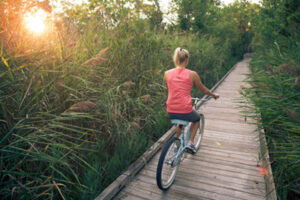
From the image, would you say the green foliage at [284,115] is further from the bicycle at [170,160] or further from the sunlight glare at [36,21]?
the sunlight glare at [36,21]

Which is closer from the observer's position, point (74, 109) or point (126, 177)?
point (74, 109)

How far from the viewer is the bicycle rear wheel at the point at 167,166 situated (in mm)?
2775

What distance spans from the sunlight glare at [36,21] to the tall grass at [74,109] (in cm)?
18

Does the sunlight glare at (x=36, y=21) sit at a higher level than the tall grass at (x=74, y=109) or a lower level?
higher

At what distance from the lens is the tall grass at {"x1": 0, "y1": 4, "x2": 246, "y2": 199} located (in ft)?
6.72

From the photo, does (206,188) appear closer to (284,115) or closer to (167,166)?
(167,166)

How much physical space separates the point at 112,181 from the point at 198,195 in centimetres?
126

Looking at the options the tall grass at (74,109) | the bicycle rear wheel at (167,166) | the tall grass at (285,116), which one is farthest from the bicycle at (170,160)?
the tall grass at (285,116)

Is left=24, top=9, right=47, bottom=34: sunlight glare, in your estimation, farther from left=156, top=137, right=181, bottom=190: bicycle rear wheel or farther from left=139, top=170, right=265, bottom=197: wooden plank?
left=139, top=170, right=265, bottom=197: wooden plank

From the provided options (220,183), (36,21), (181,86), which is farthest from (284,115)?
(36,21)

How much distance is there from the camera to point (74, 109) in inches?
91.7

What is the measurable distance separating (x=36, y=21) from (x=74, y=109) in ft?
5.51

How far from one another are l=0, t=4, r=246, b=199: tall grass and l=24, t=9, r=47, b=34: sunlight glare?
183mm

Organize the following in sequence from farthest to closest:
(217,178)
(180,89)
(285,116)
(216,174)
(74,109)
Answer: (216,174), (217,178), (180,89), (285,116), (74,109)
